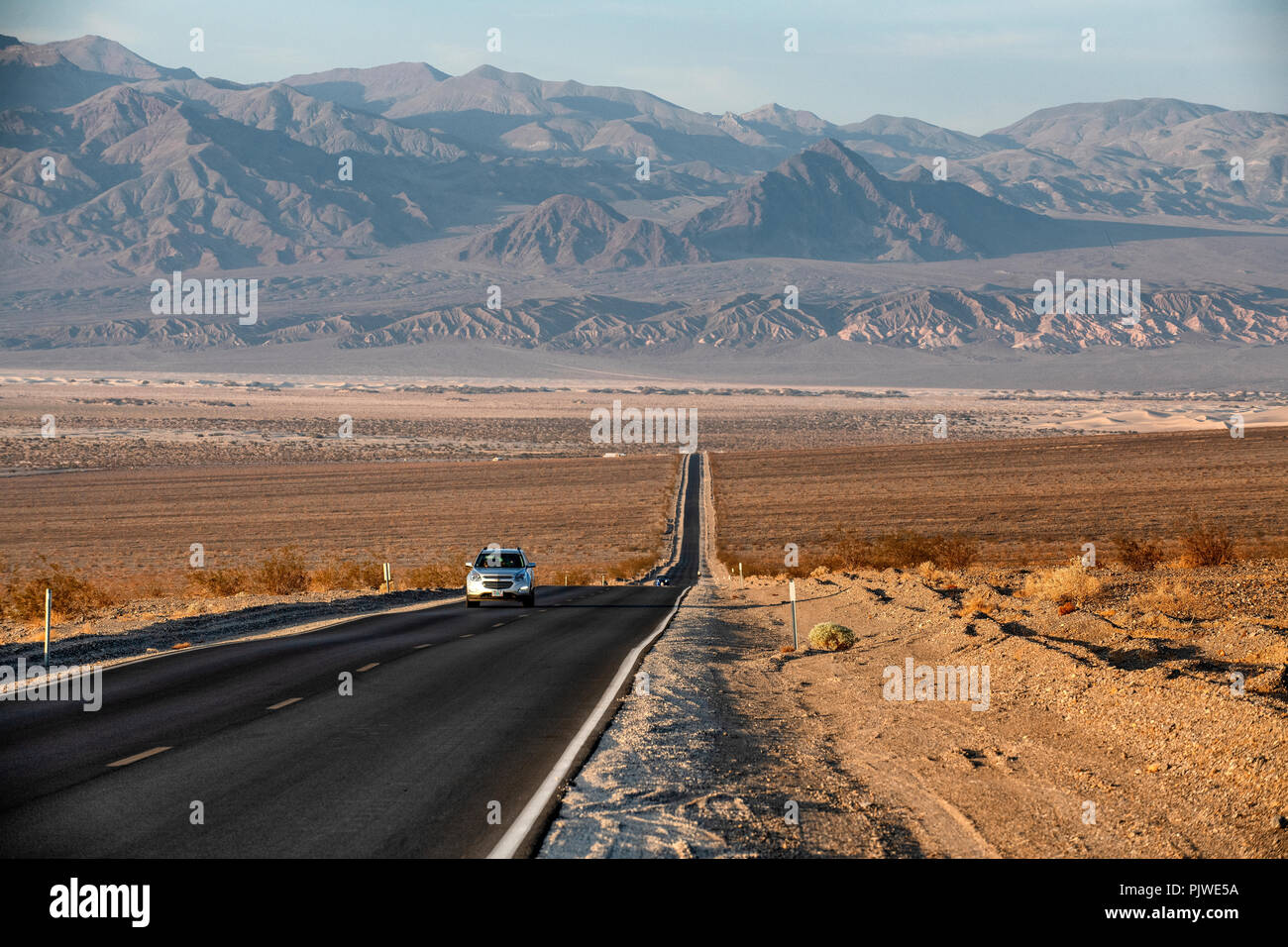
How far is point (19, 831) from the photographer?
7996 mm

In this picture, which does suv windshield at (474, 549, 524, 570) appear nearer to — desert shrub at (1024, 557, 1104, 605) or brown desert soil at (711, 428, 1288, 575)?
desert shrub at (1024, 557, 1104, 605)

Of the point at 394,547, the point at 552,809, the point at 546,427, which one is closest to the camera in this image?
the point at 552,809

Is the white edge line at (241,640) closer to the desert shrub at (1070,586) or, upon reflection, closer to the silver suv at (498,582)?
the silver suv at (498,582)

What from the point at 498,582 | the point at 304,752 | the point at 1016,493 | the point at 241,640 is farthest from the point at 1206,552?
the point at 1016,493

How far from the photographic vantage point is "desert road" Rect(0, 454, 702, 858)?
26.5 ft

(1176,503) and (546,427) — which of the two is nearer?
Answer: (1176,503)

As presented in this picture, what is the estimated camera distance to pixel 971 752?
1184cm

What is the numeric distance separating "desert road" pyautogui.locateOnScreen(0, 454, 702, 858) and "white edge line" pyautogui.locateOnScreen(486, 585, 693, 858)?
0.03 meters

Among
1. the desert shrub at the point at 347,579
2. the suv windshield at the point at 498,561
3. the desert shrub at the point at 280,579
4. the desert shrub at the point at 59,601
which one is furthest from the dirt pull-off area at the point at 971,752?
the desert shrub at the point at 347,579

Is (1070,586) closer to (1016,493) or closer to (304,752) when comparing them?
(304,752)
